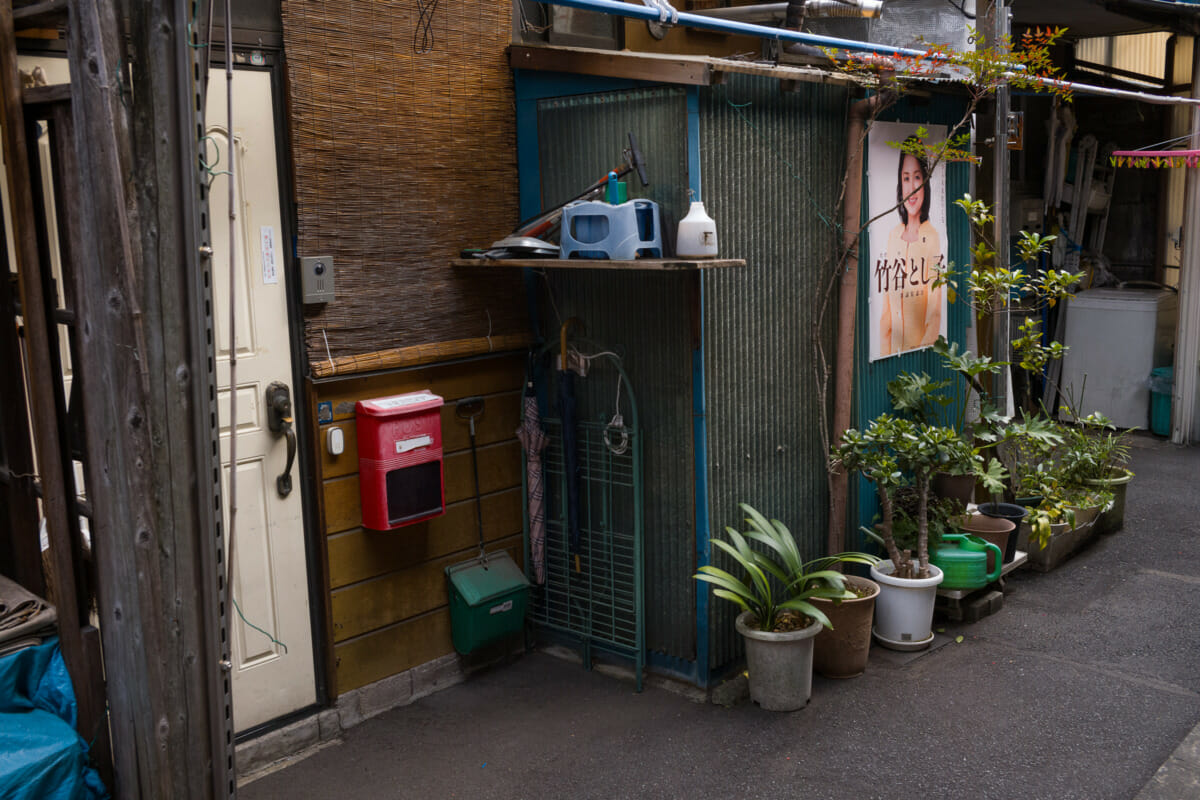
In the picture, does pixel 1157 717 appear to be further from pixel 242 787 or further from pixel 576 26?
pixel 576 26

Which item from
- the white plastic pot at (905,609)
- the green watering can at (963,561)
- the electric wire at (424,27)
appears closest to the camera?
the electric wire at (424,27)

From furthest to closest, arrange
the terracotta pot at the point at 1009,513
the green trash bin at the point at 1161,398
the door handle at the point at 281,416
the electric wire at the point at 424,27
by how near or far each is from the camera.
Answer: the green trash bin at the point at 1161,398
the terracotta pot at the point at 1009,513
the electric wire at the point at 424,27
the door handle at the point at 281,416

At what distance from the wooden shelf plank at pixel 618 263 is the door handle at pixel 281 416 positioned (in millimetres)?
1098

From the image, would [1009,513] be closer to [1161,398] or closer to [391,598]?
[391,598]

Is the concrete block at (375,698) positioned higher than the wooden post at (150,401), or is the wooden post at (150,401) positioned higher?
the wooden post at (150,401)

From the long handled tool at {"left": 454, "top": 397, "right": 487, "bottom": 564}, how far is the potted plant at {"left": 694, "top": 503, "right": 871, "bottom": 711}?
4.00ft

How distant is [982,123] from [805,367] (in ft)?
7.88

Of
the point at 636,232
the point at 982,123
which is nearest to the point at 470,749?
the point at 636,232

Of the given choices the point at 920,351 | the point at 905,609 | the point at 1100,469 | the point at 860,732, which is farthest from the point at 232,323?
the point at 1100,469

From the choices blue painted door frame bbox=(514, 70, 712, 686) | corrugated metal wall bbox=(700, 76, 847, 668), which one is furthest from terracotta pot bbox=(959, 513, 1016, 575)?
blue painted door frame bbox=(514, 70, 712, 686)

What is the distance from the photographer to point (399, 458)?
4965 mm

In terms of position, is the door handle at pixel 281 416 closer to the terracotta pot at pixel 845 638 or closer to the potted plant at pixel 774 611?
the potted plant at pixel 774 611

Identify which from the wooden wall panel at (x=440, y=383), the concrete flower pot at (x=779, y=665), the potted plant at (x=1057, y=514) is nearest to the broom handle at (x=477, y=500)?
the wooden wall panel at (x=440, y=383)

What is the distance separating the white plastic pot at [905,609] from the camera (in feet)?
18.5
